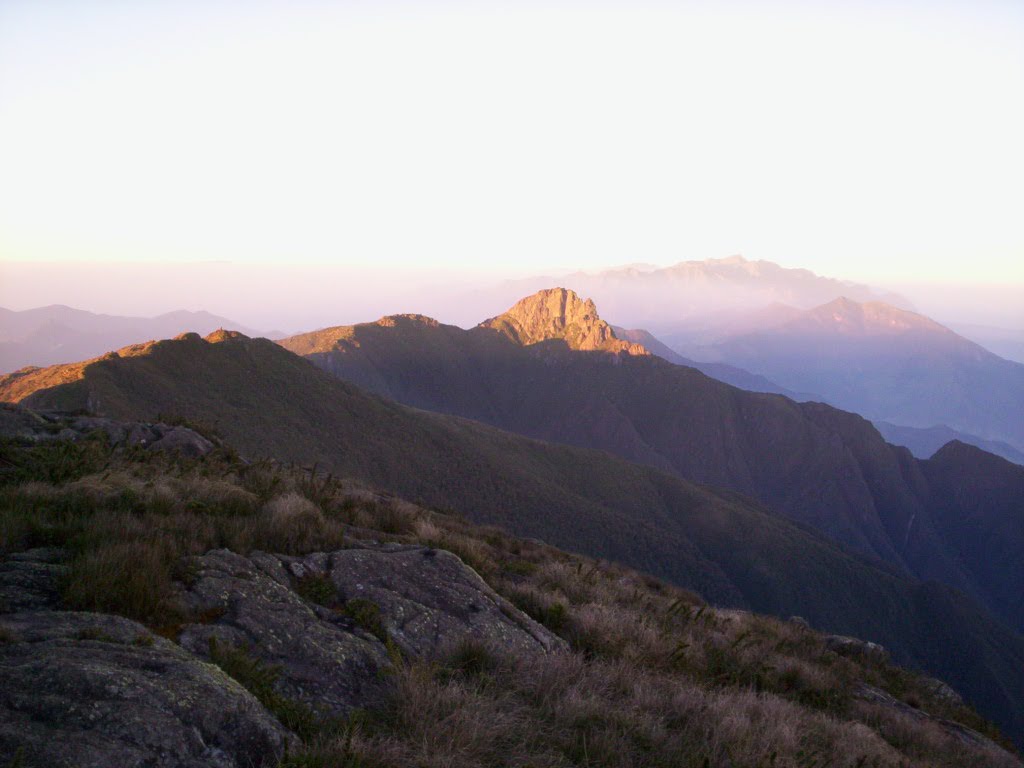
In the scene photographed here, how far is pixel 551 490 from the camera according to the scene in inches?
2800

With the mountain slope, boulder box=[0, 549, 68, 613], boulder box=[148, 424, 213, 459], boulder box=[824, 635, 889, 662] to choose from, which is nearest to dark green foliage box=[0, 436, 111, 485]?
boulder box=[0, 549, 68, 613]

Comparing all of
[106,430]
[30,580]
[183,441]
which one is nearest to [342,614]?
[30,580]

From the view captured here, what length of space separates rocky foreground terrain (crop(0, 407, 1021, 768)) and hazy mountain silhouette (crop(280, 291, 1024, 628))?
13148 centimetres

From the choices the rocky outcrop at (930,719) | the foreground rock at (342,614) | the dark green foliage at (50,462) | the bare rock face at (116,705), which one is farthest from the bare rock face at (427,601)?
the rocky outcrop at (930,719)

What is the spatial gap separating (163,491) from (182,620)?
3342mm

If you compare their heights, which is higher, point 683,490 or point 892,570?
point 683,490

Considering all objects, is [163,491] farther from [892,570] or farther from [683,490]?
[892,570]

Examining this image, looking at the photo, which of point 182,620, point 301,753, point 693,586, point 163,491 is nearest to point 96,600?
point 182,620

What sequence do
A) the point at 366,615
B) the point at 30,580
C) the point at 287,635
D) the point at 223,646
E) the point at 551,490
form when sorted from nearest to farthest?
1. the point at 223,646
2. the point at 30,580
3. the point at 287,635
4. the point at 366,615
5. the point at 551,490

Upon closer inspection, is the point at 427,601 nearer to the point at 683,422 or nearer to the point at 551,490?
the point at 551,490

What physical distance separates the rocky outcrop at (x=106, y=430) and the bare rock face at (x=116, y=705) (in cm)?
908

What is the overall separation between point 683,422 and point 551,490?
3875 inches

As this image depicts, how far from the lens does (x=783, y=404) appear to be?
167 m

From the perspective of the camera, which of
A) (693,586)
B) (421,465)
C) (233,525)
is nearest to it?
(233,525)
